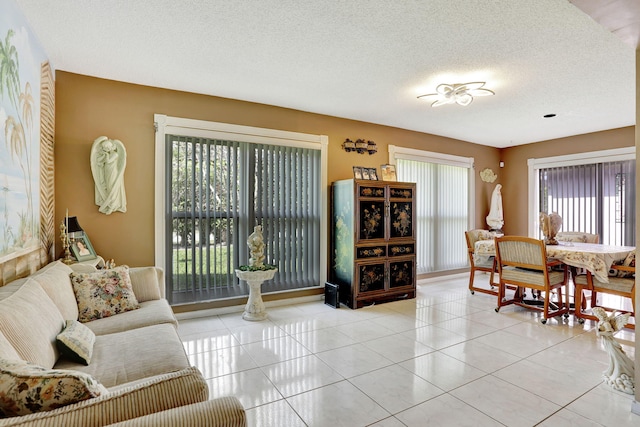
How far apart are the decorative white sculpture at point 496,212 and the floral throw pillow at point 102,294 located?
6.28 metres

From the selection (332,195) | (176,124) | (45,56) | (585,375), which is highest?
(45,56)

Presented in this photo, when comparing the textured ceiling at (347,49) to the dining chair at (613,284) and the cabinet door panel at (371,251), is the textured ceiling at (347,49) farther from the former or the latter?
the dining chair at (613,284)

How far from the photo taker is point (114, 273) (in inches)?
106

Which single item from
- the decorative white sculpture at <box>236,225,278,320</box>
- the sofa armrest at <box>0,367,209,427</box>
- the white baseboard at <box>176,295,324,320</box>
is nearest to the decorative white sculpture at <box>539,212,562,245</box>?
the white baseboard at <box>176,295,324,320</box>

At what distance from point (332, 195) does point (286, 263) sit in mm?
1166

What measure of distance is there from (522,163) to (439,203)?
209 cm

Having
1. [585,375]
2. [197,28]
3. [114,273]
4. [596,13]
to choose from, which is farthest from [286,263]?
[596,13]

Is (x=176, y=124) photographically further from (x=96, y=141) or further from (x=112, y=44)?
(x=112, y=44)

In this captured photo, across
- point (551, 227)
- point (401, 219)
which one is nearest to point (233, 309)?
point (401, 219)

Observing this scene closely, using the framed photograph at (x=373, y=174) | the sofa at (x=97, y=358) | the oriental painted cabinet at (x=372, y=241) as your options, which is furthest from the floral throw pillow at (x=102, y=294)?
the framed photograph at (x=373, y=174)

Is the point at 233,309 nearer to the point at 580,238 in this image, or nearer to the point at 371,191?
the point at 371,191

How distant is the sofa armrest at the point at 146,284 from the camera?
114 inches

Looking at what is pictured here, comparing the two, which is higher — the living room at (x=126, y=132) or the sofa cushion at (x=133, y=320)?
the living room at (x=126, y=132)

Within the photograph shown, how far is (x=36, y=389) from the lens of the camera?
101cm
